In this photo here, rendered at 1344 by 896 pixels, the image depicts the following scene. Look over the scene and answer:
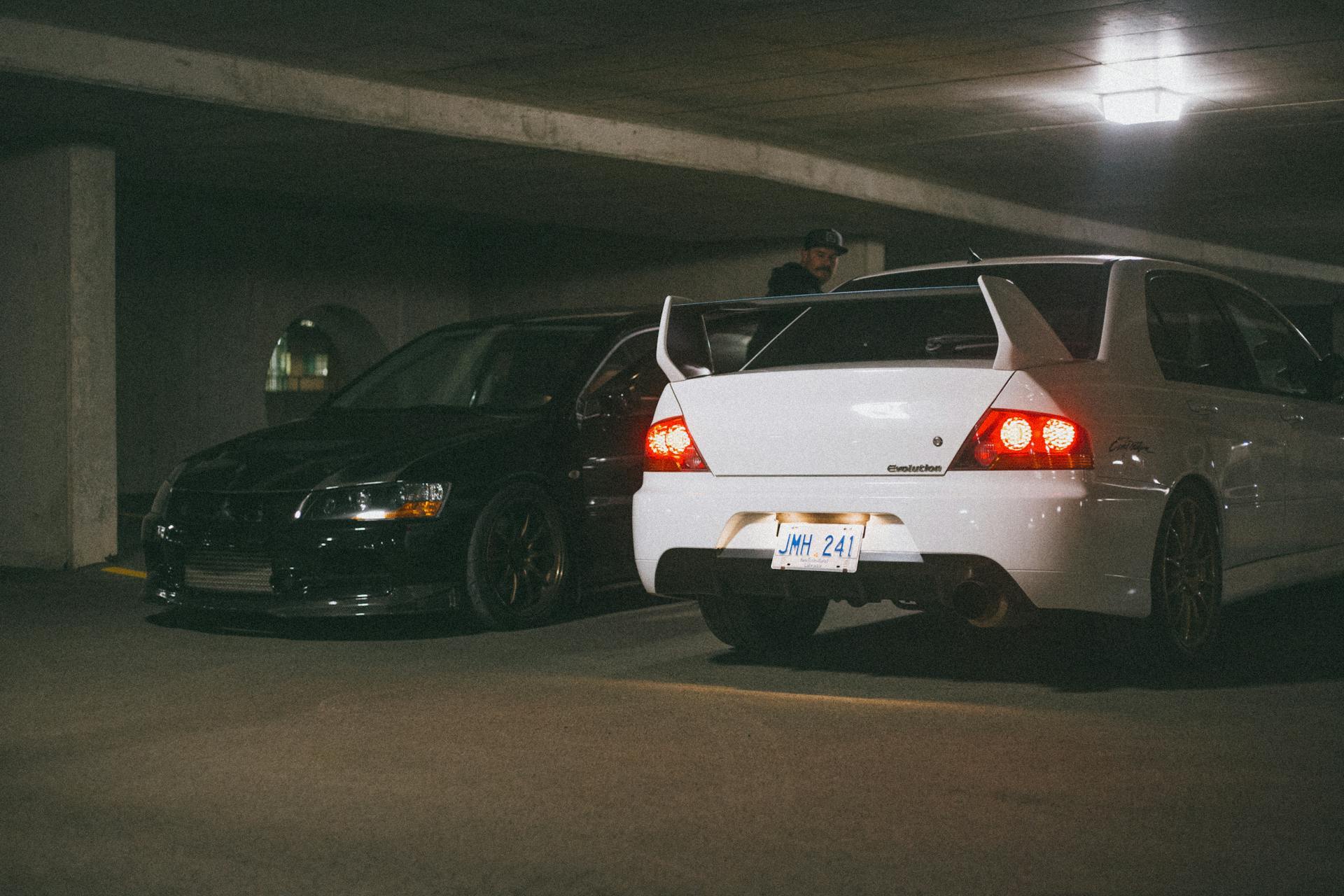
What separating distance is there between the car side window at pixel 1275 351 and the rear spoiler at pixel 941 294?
1.63 metres

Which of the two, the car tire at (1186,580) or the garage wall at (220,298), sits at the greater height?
the garage wall at (220,298)

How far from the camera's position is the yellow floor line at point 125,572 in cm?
1095

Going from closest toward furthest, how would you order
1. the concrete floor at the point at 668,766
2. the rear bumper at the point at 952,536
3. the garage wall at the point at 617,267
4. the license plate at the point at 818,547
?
the concrete floor at the point at 668,766
the rear bumper at the point at 952,536
the license plate at the point at 818,547
the garage wall at the point at 617,267

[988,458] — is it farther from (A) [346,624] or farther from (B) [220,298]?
(B) [220,298]

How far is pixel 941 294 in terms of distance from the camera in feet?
19.9

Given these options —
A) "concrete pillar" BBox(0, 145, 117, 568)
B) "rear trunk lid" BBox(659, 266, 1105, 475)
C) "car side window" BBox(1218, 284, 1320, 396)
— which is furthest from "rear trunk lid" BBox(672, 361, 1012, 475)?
"concrete pillar" BBox(0, 145, 117, 568)

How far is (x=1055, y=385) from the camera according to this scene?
5672mm

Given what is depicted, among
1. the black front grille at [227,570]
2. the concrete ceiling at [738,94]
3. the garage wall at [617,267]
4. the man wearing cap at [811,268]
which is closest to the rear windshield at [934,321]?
the man wearing cap at [811,268]

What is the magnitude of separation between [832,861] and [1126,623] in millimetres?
2383

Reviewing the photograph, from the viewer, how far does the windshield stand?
8.66 metres

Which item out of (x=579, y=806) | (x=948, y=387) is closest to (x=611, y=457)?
(x=948, y=387)

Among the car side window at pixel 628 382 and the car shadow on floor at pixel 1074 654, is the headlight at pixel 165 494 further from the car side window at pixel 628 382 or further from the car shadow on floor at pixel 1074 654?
the car shadow on floor at pixel 1074 654

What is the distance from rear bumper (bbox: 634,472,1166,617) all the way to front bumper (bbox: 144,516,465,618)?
6.04ft

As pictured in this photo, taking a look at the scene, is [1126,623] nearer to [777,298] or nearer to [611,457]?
[777,298]
